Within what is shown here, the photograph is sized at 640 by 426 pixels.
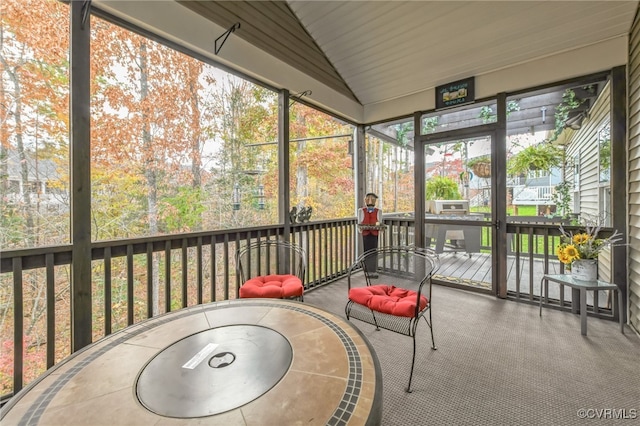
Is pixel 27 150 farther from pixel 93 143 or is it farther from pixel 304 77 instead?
pixel 304 77

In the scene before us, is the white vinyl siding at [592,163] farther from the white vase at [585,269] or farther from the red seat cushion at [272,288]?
the red seat cushion at [272,288]

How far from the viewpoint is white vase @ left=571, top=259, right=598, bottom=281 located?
8.80ft

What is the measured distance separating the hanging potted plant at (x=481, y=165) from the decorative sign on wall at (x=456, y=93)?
2.64 ft

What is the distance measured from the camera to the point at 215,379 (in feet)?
3.16

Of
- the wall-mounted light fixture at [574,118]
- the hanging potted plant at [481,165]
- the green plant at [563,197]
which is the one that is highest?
the wall-mounted light fixture at [574,118]

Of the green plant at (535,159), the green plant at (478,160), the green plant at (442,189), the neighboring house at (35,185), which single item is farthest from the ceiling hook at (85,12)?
the green plant at (535,159)

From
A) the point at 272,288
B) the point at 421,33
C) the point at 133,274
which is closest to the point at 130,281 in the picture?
the point at 133,274

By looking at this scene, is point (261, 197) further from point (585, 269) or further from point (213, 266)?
point (585, 269)

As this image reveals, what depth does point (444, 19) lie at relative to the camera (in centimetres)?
311

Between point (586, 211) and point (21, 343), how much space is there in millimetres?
6294

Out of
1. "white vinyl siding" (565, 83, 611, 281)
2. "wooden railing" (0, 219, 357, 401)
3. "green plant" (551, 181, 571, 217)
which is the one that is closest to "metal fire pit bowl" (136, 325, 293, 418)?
"wooden railing" (0, 219, 357, 401)

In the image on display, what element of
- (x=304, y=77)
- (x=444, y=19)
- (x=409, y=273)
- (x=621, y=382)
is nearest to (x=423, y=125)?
(x=444, y=19)

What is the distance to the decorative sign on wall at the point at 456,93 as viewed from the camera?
145 inches

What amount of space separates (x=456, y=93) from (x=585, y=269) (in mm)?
2620
